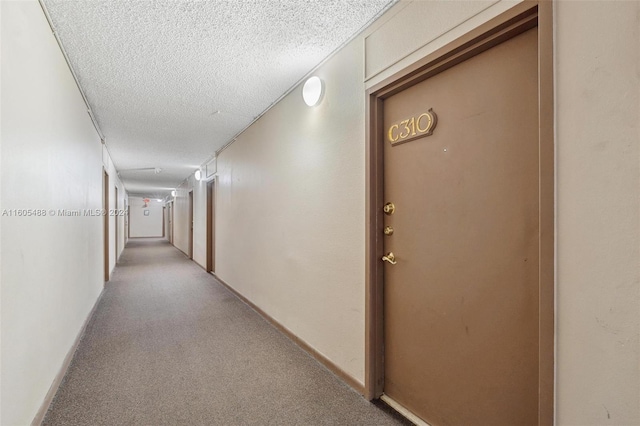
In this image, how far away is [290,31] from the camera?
7.24 feet

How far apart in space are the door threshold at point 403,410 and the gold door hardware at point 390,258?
35.6 inches

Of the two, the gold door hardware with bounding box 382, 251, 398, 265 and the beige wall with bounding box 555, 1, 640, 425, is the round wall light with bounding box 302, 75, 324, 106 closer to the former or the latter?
the gold door hardware with bounding box 382, 251, 398, 265

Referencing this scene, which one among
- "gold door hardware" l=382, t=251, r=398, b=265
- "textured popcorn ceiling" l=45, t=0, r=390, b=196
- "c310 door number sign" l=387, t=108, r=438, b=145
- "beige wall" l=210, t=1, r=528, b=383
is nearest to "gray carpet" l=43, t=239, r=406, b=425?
"beige wall" l=210, t=1, r=528, b=383

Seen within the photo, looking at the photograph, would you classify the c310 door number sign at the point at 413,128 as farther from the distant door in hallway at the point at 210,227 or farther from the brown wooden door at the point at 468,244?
the distant door in hallway at the point at 210,227

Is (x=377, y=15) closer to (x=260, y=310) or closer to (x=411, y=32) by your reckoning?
(x=411, y=32)

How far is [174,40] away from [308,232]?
1831 mm

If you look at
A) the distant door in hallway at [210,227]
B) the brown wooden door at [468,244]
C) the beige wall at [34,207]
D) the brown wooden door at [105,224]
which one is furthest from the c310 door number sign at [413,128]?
the distant door in hallway at [210,227]

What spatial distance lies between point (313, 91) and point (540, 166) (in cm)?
190

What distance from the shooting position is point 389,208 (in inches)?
80.2

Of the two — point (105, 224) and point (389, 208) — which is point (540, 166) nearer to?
point (389, 208)

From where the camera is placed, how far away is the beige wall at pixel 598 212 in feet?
3.22

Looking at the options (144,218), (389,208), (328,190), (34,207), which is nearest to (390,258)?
(389,208)

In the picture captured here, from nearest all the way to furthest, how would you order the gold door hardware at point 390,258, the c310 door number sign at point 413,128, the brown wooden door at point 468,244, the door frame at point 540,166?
the door frame at point 540,166 < the brown wooden door at point 468,244 < the c310 door number sign at point 413,128 < the gold door hardware at point 390,258

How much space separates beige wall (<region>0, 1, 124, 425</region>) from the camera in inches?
55.5
